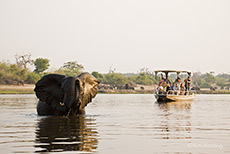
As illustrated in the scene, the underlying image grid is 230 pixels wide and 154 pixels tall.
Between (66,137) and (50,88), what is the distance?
714 centimetres

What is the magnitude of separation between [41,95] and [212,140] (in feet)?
30.0

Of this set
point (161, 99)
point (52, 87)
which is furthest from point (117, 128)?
point (161, 99)

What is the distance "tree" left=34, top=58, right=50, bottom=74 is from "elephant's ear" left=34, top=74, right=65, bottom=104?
8272cm

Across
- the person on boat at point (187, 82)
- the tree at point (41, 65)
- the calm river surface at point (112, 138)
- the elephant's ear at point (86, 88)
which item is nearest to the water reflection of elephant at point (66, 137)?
the calm river surface at point (112, 138)

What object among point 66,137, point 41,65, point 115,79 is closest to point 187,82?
point 66,137

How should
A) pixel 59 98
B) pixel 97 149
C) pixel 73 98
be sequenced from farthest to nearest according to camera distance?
pixel 59 98, pixel 73 98, pixel 97 149

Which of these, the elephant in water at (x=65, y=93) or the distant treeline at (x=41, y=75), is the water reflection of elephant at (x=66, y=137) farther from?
the distant treeline at (x=41, y=75)

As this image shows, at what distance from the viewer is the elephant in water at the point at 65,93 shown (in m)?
16.0

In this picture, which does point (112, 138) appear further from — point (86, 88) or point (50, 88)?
point (50, 88)

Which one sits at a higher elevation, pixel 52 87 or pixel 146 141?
pixel 52 87

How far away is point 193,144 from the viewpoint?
9.99 meters

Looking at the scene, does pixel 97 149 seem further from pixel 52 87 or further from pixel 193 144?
pixel 52 87

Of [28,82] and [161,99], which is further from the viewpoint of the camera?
[28,82]

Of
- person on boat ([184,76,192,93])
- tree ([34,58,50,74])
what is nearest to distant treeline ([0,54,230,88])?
tree ([34,58,50,74])
